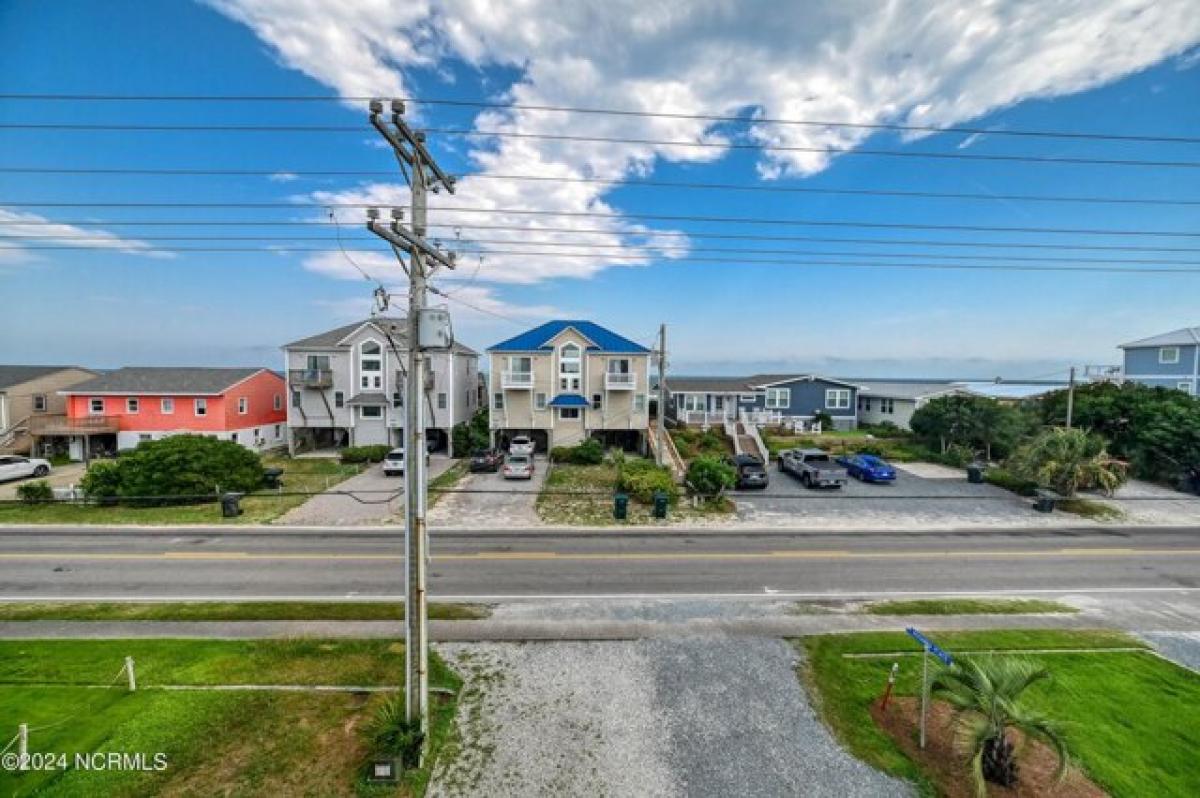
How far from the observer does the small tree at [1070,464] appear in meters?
21.9

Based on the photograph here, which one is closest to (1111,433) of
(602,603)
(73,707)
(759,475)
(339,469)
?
(759,475)

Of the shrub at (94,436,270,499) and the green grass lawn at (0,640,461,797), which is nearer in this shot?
the green grass lawn at (0,640,461,797)

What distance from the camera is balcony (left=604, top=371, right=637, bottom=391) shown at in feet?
104

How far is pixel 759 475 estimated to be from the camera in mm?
24484

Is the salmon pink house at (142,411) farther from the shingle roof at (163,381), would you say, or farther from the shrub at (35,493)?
the shrub at (35,493)

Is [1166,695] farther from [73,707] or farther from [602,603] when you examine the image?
[73,707]

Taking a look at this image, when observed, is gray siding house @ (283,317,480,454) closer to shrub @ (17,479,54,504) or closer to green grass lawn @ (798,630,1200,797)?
shrub @ (17,479,54,504)

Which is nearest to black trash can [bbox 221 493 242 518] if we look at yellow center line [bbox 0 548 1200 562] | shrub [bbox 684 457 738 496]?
yellow center line [bbox 0 548 1200 562]

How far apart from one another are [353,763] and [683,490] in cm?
1789

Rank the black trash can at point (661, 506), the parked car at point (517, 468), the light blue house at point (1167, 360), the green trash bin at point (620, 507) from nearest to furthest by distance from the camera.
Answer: the green trash bin at point (620, 507) < the black trash can at point (661, 506) < the parked car at point (517, 468) < the light blue house at point (1167, 360)

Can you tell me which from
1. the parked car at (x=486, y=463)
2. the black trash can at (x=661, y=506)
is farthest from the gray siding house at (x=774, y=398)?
the black trash can at (x=661, y=506)

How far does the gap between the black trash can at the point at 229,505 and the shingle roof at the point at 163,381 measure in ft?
51.4

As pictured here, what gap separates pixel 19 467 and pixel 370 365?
1827 cm

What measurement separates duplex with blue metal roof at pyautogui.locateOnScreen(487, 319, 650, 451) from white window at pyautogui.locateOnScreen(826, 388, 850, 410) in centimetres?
1869
